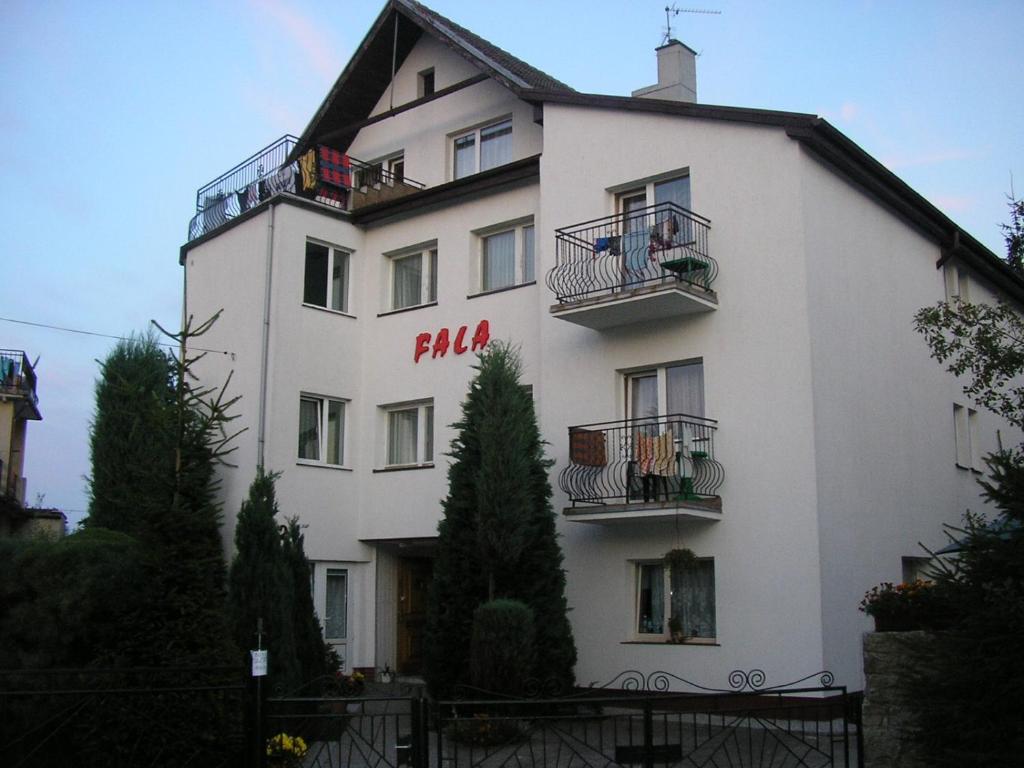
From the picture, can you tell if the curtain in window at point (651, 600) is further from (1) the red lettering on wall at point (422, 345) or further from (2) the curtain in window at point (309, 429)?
(2) the curtain in window at point (309, 429)

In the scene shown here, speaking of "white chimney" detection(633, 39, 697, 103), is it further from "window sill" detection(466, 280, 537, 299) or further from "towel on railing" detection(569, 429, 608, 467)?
"towel on railing" detection(569, 429, 608, 467)

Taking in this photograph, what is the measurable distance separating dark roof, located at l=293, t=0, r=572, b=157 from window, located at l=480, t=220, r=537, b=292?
322 cm

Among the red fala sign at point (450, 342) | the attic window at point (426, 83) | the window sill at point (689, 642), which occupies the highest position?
the attic window at point (426, 83)

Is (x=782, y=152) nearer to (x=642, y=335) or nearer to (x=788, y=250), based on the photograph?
(x=788, y=250)

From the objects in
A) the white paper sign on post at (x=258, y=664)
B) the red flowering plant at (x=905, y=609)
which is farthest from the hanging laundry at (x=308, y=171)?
the white paper sign on post at (x=258, y=664)

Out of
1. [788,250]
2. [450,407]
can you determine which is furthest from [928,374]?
[450,407]

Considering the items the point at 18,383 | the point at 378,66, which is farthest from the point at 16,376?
the point at 378,66

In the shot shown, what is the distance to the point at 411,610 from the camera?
66.5ft

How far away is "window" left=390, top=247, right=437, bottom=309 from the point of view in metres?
20.3

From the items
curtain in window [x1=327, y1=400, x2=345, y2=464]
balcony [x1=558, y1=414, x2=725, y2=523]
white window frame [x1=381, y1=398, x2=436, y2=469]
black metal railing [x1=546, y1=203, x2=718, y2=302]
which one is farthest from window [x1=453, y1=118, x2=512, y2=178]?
balcony [x1=558, y1=414, x2=725, y2=523]

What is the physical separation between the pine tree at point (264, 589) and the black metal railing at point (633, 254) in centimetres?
529

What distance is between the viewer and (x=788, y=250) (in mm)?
15453

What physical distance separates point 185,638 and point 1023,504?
24.5ft

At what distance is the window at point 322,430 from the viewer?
19.7 metres
